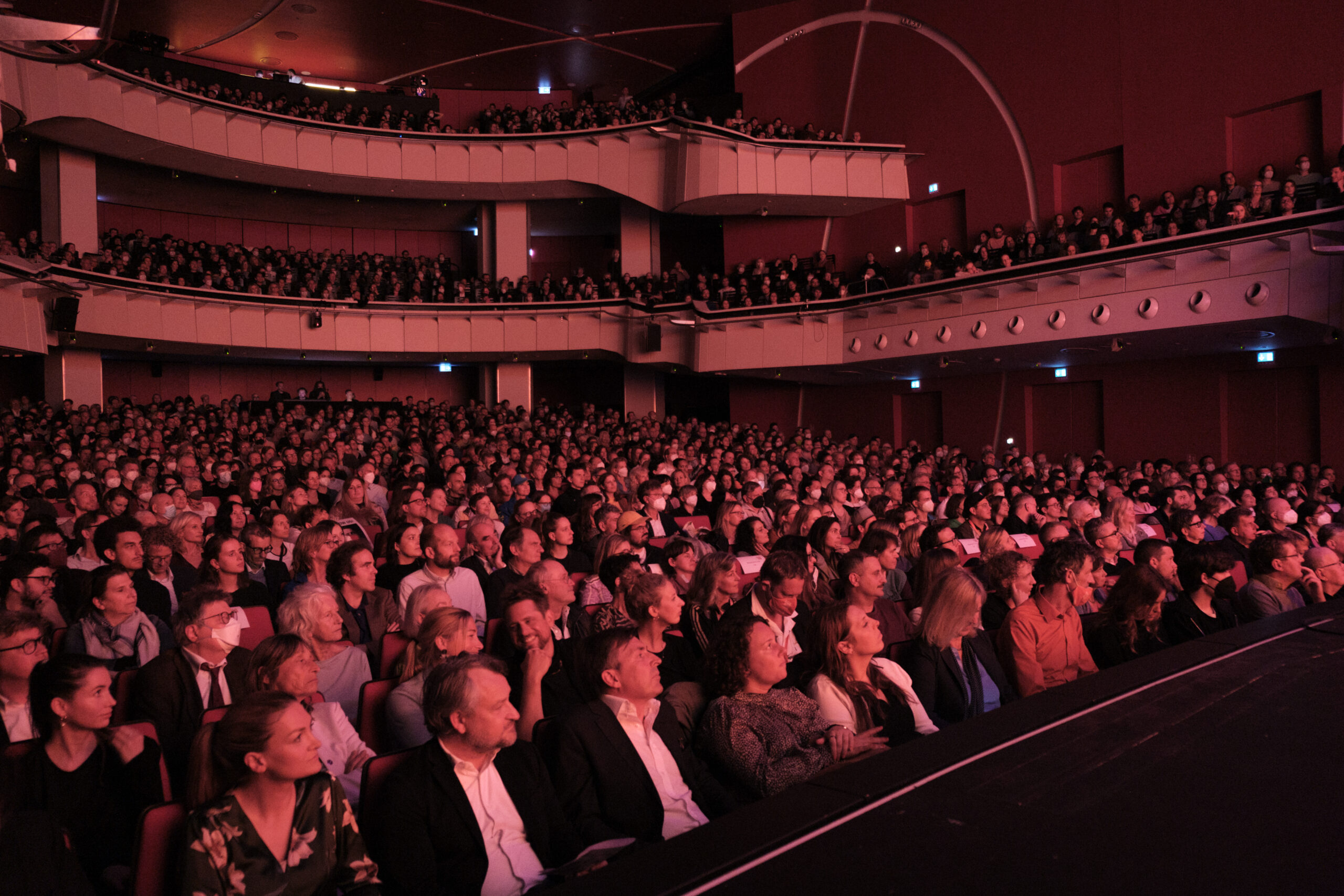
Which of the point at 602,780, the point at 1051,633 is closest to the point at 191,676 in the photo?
the point at 602,780

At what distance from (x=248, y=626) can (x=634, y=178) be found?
1379 centimetres

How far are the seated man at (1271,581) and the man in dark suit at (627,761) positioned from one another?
8.67 feet

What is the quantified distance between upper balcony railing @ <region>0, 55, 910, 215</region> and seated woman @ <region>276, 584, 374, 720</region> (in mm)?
13214

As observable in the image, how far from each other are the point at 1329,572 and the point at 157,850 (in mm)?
4598

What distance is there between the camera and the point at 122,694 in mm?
2641

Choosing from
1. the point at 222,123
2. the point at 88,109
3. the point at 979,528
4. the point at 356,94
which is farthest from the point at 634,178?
the point at 979,528

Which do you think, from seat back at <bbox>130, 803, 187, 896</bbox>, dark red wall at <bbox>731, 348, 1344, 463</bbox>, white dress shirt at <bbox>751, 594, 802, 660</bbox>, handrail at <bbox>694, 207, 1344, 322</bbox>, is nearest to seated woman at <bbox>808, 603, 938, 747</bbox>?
white dress shirt at <bbox>751, 594, 802, 660</bbox>

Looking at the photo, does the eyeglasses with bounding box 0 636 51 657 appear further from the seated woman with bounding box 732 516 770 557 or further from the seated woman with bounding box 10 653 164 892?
the seated woman with bounding box 732 516 770 557

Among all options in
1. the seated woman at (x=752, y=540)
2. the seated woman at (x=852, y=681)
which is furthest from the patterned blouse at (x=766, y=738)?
the seated woman at (x=752, y=540)

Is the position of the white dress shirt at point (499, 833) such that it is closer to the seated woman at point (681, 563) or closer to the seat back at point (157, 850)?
the seat back at point (157, 850)

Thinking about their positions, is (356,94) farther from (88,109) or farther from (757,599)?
(757,599)

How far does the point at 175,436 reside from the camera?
10109mm

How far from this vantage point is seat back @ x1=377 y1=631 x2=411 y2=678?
2.83m

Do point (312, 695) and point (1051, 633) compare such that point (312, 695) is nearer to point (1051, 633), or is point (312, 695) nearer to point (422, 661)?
point (422, 661)
